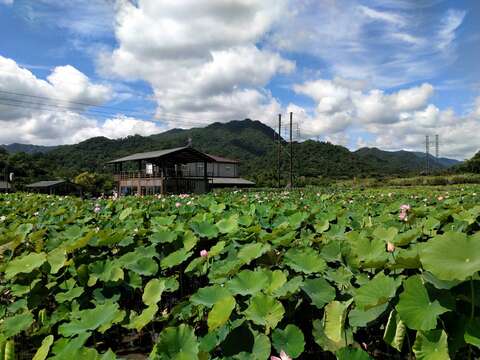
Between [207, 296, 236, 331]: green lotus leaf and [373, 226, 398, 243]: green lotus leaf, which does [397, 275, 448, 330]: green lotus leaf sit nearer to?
[207, 296, 236, 331]: green lotus leaf

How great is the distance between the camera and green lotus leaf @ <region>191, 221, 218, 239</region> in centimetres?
256

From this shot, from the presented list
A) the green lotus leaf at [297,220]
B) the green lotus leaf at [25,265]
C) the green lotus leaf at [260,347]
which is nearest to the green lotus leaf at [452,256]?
the green lotus leaf at [260,347]

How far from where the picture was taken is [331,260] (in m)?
1.86

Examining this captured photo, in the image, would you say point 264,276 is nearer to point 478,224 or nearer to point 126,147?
point 478,224

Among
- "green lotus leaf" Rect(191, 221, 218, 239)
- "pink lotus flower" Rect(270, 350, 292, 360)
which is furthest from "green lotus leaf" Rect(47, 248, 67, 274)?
"pink lotus flower" Rect(270, 350, 292, 360)

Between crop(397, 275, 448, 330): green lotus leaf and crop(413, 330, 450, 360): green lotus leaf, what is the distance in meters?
0.04

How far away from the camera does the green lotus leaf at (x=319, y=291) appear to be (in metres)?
1.44

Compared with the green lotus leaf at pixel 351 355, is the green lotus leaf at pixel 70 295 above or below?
below

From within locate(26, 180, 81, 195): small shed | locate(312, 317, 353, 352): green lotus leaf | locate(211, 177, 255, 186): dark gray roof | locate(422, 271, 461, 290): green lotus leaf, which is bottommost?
locate(26, 180, 81, 195): small shed

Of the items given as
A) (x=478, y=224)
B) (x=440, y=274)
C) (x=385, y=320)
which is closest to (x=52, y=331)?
(x=385, y=320)

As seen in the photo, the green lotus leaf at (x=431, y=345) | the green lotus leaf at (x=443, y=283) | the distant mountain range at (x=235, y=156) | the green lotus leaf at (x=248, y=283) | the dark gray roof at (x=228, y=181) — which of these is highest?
the distant mountain range at (x=235, y=156)

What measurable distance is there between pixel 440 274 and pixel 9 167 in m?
61.6

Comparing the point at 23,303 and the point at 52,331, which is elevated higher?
the point at 23,303

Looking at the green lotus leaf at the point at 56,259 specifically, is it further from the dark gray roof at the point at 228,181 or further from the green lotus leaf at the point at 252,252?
the dark gray roof at the point at 228,181
